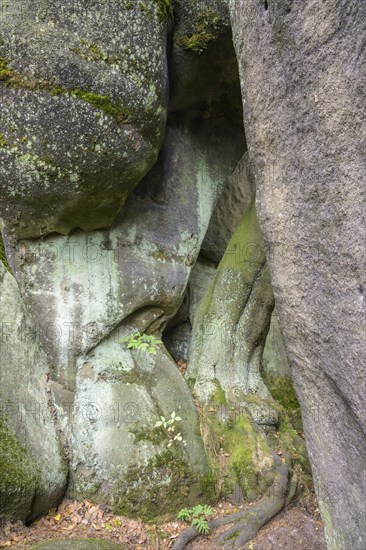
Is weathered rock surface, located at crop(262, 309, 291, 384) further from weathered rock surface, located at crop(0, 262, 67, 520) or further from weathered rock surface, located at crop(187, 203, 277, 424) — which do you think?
weathered rock surface, located at crop(0, 262, 67, 520)

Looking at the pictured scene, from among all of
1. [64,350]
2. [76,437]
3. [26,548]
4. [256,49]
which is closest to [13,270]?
[64,350]

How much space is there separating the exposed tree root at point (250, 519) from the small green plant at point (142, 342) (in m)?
1.11

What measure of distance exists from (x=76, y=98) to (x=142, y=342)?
1670 millimetres

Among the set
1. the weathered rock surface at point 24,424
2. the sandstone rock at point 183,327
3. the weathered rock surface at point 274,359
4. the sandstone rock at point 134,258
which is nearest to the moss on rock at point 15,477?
the weathered rock surface at point 24,424

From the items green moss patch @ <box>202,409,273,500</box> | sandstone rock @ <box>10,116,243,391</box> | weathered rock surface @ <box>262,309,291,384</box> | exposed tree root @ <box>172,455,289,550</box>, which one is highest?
sandstone rock @ <box>10,116,243,391</box>

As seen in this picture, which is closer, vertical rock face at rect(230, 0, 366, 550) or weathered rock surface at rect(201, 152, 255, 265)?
vertical rock face at rect(230, 0, 366, 550)

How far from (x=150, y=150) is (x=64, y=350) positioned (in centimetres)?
148

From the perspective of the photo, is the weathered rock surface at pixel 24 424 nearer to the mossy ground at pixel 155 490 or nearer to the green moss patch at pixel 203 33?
the mossy ground at pixel 155 490

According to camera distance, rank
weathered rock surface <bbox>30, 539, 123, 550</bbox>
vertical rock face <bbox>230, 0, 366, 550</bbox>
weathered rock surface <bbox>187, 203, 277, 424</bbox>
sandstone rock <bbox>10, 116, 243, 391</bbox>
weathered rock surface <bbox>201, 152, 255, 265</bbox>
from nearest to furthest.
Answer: vertical rock face <bbox>230, 0, 366, 550</bbox> → weathered rock surface <bbox>30, 539, 123, 550</bbox> → sandstone rock <bbox>10, 116, 243, 391</bbox> → weathered rock surface <bbox>187, 203, 277, 424</bbox> → weathered rock surface <bbox>201, 152, 255, 265</bbox>

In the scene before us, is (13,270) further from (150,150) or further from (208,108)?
(208,108)

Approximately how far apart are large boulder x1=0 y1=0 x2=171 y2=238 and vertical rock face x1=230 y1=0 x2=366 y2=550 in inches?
30.8

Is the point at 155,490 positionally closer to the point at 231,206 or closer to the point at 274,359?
the point at 274,359

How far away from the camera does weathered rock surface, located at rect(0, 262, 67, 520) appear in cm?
266

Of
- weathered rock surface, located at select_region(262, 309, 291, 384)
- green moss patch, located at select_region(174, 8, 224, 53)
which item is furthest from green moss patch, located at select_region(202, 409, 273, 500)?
green moss patch, located at select_region(174, 8, 224, 53)
